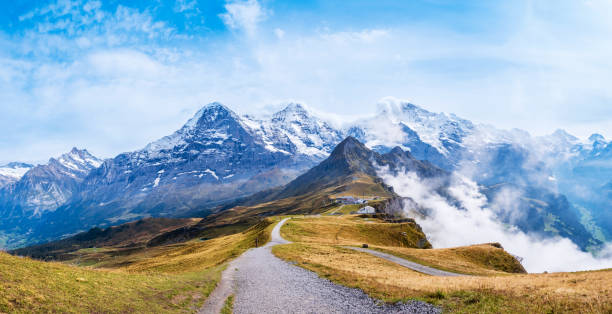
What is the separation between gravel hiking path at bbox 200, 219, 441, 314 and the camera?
2207 cm

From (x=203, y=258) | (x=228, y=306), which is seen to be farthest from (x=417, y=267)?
(x=203, y=258)

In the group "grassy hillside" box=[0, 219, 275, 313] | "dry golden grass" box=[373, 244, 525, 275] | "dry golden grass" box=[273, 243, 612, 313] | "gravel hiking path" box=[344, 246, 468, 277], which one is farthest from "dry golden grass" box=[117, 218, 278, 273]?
"dry golden grass" box=[273, 243, 612, 313]

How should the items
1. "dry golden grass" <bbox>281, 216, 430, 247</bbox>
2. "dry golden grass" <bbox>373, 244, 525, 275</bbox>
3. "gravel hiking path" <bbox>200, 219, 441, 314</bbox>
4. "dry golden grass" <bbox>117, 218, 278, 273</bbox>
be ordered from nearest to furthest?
"gravel hiking path" <bbox>200, 219, 441, 314</bbox> → "dry golden grass" <bbox>373, 244, 525, 275</bbox> → "dry golden grass" <bbox>117, 218, 278, 273</bbox> → "dry golden grass" <bbox>281, 216, 430, 247</bbox>

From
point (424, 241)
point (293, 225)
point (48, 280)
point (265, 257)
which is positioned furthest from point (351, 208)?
point (48, 280)

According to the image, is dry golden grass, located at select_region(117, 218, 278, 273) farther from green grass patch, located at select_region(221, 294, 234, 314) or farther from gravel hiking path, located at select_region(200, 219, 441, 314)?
green grass patch, located at select_region(221, 294, 234, 314)

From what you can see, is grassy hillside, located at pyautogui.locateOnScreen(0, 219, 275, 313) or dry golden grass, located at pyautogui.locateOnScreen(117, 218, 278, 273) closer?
grassy hillside, located at pyautogui.locateOnScreen(0, 219, 275, 313)

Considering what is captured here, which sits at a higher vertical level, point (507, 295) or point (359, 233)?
point (507, 295)

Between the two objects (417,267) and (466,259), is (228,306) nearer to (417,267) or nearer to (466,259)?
(417,267)

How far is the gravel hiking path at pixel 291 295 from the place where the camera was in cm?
2207

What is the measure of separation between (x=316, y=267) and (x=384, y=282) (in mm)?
11717

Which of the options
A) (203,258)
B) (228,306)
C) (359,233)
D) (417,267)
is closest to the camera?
(228,306)

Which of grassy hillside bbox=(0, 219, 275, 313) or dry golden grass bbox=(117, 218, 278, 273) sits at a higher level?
grassy hillside bbox=(0, 219, 275, 313)

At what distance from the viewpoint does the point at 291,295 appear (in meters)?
27.1

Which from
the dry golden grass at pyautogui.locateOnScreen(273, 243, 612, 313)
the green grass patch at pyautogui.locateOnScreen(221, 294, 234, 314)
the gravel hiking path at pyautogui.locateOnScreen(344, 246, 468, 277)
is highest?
the dry golden grass at pyautogui.locateOnScreen(273, 243, 612, 313)
